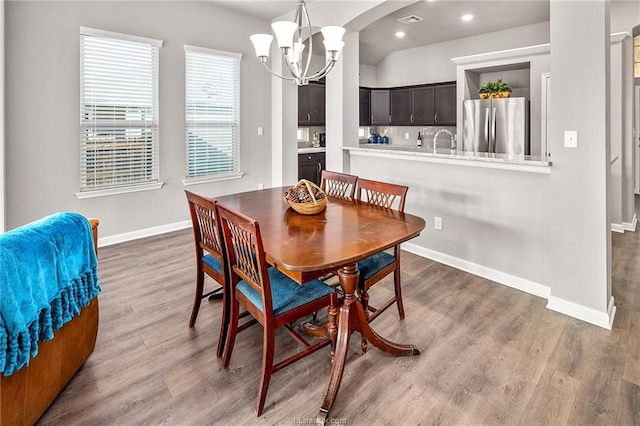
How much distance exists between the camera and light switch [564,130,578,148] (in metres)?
2.44

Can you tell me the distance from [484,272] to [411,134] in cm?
494

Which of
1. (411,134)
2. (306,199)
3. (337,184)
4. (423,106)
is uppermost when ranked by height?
(423,106)

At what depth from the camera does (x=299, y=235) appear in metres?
1.91

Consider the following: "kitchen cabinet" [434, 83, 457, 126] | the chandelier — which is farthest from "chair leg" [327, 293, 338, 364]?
"kitchen cabinet" [434, 83, 457, 126]

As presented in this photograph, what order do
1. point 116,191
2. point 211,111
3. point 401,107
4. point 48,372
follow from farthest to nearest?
point 401,107 < point 211,111 < point 116,191 < point 48,372

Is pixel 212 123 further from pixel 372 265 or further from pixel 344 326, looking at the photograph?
pixel 344 326

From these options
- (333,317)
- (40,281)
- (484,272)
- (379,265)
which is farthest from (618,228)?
(40,281)

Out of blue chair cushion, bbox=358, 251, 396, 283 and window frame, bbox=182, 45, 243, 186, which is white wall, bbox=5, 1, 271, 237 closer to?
window frame, bbox=182, 45, 243, 186

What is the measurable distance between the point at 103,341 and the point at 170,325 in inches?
15.2

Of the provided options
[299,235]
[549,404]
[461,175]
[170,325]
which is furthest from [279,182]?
[549,404]

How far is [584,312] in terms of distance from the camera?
252 centimetres

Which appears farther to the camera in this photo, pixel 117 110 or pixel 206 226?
pixel 117 110

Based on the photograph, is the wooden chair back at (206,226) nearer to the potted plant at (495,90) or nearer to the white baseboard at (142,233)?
the white baseboard at (142,233)

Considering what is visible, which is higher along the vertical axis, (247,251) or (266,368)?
(247,251)
